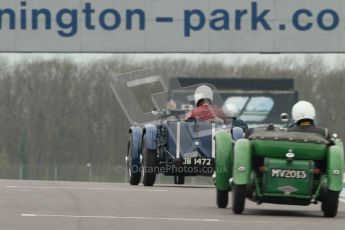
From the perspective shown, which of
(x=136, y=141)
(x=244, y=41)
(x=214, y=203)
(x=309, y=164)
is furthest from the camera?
(x=244, y=41)

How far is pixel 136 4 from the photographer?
41.6 metres

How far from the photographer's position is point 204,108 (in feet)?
80.1

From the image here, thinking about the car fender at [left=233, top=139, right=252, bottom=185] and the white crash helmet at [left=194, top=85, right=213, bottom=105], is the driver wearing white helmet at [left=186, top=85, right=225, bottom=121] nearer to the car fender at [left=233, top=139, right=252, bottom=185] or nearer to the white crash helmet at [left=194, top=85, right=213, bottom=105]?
the white crash helmet at [left=194, top=85, right=213, bottom=105]

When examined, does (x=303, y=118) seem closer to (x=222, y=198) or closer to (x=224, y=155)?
(x=224, y=155)

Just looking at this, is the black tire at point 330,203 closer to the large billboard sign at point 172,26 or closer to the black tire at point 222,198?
the black tire at point 222,198

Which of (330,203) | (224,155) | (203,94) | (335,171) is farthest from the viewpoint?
(203,94)

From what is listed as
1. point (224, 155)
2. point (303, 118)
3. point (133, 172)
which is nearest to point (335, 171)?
point (303, 118)

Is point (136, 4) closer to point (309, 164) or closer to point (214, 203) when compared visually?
point (214, 203)

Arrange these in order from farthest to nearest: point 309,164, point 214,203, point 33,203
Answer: point 214,203, point 33,203, point 309,164

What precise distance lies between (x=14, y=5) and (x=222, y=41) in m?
6.27

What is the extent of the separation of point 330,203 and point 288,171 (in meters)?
0.61

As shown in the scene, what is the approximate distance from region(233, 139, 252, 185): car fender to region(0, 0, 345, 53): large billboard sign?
2520 cm

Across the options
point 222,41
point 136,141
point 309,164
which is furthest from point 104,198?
point 222,41

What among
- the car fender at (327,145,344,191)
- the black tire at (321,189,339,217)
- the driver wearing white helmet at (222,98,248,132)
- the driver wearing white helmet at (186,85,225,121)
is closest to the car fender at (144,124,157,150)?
the driver wearing white helmet at (186,85,225,121)
